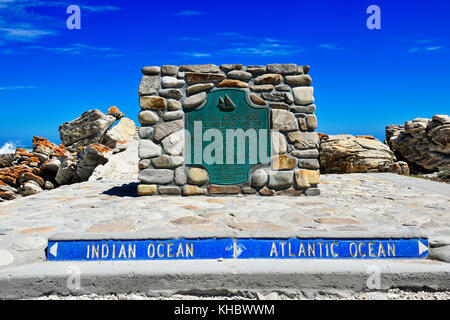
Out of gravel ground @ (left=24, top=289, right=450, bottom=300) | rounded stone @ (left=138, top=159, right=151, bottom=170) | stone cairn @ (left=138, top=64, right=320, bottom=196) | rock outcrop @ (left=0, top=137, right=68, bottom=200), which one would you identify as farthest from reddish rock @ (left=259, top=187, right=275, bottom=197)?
rock outcrop @ (left=0, top=137, right=68, bottom=200)

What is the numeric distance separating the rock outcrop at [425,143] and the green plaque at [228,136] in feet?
31.9

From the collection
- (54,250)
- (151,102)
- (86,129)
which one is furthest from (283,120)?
(86,129)

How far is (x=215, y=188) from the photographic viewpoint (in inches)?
178

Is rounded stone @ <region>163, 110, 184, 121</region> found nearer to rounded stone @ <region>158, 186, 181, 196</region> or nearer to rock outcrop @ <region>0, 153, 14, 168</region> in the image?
rounded stone @ <region>158, 186, 181, 196</region>

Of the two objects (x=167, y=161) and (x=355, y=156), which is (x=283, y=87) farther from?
(x=355, y=156)

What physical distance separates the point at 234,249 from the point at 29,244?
159 centimetres

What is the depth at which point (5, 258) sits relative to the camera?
2295 millimetres

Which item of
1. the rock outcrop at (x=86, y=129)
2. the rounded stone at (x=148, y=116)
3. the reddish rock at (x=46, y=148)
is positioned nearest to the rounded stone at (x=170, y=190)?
the rounded stone at (x=148, y=116)

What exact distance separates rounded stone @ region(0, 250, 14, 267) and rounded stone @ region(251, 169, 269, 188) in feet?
9.67

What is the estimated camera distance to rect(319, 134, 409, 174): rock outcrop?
8508mm

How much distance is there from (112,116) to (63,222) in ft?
32.5

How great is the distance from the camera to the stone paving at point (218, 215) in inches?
102
